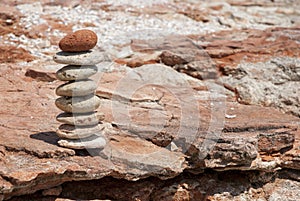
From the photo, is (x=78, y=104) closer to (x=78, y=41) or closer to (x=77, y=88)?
(x=77, y=88)

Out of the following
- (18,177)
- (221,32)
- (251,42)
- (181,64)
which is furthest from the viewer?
(221,32)

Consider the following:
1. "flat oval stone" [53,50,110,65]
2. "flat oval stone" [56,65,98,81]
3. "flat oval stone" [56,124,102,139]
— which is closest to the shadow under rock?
"flat oval stone" [56,124,102,139]

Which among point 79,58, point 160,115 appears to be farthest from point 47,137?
point 160,115

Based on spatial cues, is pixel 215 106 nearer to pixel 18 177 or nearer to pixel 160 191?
pixel 160 191

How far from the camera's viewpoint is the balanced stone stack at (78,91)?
484cm

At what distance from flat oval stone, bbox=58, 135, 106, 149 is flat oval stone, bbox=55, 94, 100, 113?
0.31m

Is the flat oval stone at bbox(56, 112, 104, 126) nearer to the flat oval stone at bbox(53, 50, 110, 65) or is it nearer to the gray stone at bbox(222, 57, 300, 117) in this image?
the flat oval stone at bbox(53, 50, 110, 65)

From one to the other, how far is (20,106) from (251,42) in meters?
5.07

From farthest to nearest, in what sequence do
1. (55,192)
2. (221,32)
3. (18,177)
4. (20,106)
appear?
(221,32), (20,106), (55,192), (18,177)

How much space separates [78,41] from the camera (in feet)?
15.7

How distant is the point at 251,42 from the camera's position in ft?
30.7

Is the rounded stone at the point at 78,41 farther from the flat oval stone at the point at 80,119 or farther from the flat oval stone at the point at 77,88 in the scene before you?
the flat oval stone at the point at 80,119

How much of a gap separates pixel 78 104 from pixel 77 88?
167mm

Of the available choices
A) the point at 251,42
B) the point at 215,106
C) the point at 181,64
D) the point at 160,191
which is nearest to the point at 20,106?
→ the point at 160,191
